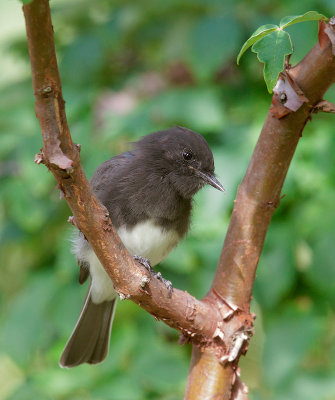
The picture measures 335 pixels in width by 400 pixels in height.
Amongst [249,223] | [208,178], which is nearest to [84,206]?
[249,223]

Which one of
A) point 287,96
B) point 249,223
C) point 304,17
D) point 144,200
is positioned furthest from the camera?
point 144,200

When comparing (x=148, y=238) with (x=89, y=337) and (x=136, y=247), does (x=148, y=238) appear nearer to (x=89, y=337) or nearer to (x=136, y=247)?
(x=136, y=247)

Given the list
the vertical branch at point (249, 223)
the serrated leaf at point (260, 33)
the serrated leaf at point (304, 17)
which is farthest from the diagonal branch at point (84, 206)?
the serrated leaf at point (304, 17)

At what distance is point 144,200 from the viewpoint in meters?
3.01

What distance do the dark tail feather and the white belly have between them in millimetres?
64

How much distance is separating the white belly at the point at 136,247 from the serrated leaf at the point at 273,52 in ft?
5.03

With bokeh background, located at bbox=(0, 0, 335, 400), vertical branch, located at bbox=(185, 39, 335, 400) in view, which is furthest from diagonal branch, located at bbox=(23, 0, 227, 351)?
bokeh background, located at bbox=(0, 0, 335, 400)

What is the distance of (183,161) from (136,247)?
522mm

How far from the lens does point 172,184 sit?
10.4ft

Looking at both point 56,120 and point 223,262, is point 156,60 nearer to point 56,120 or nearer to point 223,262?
point 223,262

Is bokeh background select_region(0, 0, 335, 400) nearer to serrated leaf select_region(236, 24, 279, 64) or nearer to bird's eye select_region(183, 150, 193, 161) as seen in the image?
bird's eye select_region(183, 150, 193, 161)

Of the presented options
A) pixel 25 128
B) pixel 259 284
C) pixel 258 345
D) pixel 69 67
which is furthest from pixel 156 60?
pixel 258 345

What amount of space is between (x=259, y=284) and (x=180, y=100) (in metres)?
1.18

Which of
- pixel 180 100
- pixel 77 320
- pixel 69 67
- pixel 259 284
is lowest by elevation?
pixel 77 320
